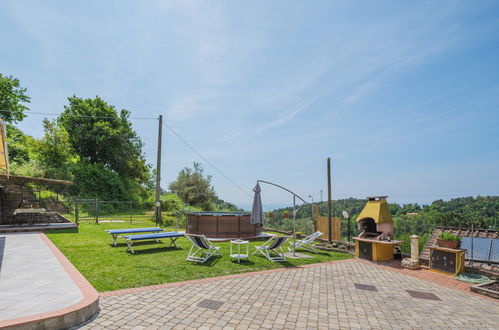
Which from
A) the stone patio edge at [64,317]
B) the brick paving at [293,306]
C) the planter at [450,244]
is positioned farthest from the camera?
the planter at [450,244]

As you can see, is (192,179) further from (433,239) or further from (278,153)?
(433,239)

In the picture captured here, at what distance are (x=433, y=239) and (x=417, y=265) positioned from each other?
3.89 ft

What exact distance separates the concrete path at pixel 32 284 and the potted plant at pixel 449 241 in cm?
903

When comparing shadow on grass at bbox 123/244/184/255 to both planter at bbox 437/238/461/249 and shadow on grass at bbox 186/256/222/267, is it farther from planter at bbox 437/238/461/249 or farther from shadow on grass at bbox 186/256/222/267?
planter at bbox 437/238/461/249

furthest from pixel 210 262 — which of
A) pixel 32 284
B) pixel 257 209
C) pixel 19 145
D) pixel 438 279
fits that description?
pixel 19 145

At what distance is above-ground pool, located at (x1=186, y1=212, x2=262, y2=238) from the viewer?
12523 millimetres

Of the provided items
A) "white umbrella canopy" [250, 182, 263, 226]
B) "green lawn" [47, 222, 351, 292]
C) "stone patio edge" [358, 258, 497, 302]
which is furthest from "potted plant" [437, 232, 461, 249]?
"white umbrella canopy" [250, 182, 263, 226]

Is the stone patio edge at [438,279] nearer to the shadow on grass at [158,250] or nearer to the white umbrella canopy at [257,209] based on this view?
the white umbrella canopy at [257,209]

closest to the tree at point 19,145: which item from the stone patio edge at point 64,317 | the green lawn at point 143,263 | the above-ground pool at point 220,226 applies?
the green lawn at point 143,263

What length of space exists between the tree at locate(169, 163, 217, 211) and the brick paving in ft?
75.0

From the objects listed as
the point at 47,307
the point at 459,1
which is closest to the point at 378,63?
the point at 459,1

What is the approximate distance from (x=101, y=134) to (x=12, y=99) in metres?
7.22

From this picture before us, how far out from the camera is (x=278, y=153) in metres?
23.3

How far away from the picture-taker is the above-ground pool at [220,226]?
1252 centimetres
